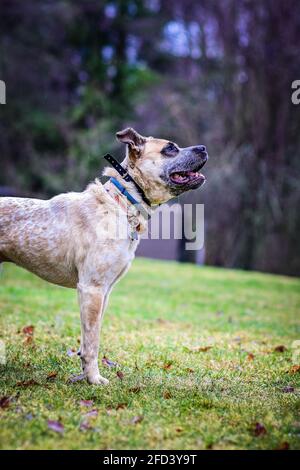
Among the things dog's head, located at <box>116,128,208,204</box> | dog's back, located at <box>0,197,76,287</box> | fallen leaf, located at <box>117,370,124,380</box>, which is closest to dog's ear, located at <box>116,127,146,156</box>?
dog's head, located at <box>116,128,208,204</box>

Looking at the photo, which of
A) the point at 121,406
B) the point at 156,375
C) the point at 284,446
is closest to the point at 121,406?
the point at 121,406

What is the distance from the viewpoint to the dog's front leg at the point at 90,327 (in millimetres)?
4402

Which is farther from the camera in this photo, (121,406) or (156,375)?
(156,375)

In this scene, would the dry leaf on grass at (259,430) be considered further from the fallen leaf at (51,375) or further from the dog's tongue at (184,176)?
the dog's tongue at (184,176)

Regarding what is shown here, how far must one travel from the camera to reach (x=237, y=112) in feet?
60.8

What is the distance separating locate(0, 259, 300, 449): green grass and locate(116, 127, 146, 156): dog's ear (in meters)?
2.01

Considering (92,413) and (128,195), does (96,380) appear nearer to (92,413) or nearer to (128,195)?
(92,413)

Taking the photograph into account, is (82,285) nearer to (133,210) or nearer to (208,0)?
(133,210)

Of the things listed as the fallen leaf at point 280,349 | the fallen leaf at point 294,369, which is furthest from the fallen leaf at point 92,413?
the fallen leaf at point 280,349

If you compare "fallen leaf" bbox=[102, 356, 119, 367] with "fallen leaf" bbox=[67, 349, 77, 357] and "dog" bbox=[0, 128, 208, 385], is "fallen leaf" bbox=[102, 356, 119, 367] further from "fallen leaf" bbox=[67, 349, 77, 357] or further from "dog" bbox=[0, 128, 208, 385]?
"dog" bbox=[0, 128, 208, 385]

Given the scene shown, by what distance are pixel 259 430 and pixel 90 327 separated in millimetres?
1607

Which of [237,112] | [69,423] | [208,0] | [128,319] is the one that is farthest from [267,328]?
[208,0]

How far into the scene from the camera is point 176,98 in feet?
65.8

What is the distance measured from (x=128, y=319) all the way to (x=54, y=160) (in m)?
16.8
